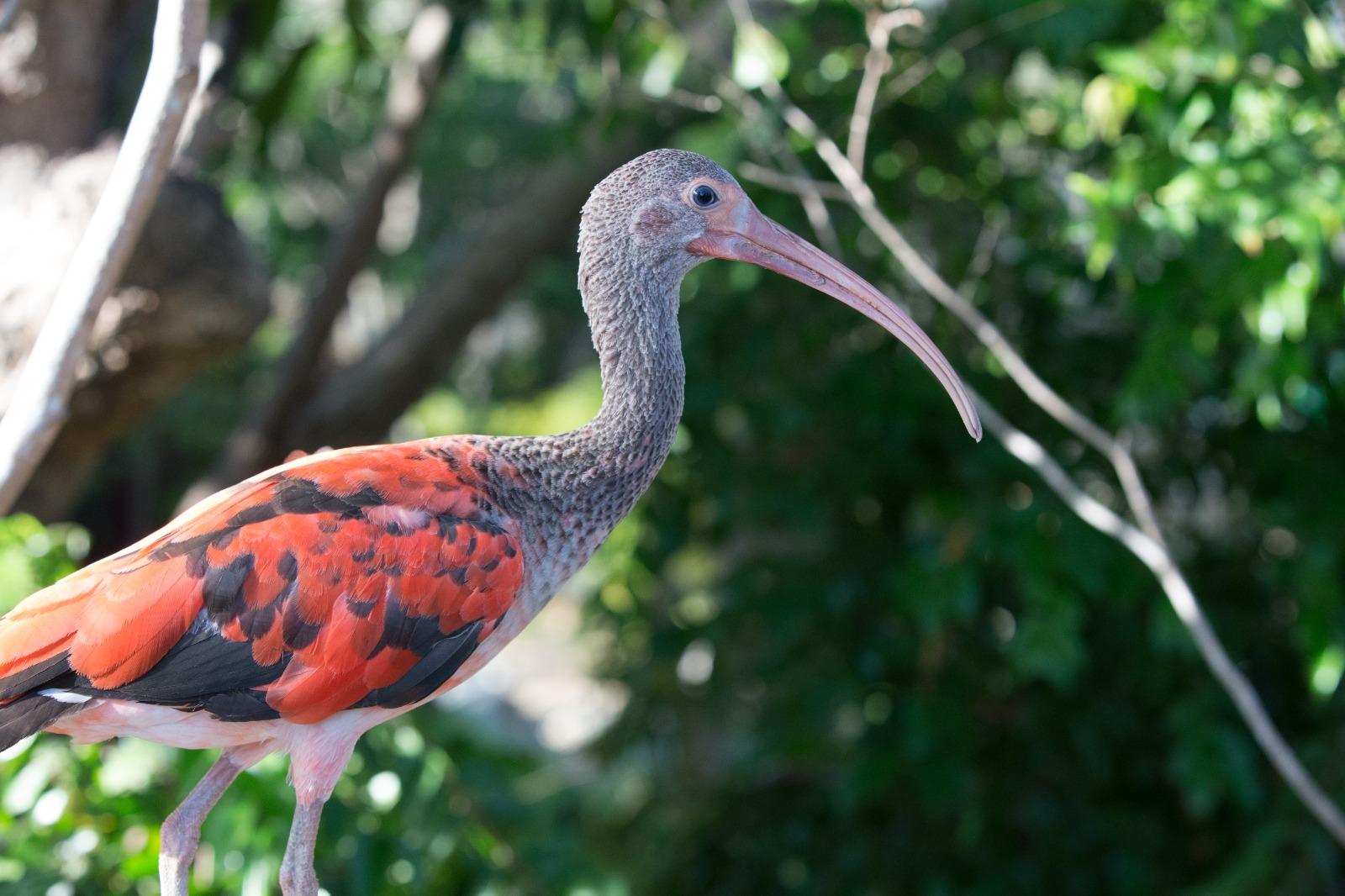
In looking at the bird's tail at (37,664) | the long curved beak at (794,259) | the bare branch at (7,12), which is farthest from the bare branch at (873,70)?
the bird's tail at (37,664)

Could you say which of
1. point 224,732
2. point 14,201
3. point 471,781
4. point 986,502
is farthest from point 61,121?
point 986,502

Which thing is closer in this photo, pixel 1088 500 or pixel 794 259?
pixel 794 259

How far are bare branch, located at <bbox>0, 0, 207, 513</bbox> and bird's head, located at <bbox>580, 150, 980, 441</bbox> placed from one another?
0.87 m

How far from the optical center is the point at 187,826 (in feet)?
9.44

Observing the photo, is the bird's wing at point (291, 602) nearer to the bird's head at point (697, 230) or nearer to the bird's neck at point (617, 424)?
the bird's neck at point (617, 424)

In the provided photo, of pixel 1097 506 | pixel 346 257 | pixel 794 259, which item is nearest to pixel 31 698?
pixel 794 259

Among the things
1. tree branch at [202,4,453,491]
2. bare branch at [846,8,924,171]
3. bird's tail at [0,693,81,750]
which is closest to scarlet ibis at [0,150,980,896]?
bird's tail at [0,693,81,750]

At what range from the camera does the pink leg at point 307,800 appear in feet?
8.77

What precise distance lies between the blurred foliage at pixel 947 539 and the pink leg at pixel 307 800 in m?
0.87

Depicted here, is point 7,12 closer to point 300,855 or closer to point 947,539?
point 300,855

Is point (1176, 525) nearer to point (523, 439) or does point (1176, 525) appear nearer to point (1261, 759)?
point (1261, 759)

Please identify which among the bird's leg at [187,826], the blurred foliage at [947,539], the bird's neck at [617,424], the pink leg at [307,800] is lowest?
the blurred foliage at [947,539]

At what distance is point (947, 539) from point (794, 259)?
239cm

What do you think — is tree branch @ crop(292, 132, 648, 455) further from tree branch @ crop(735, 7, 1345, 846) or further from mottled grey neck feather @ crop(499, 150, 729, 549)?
mottled grey neck feather @ crop(499, 150, 729, 549)
